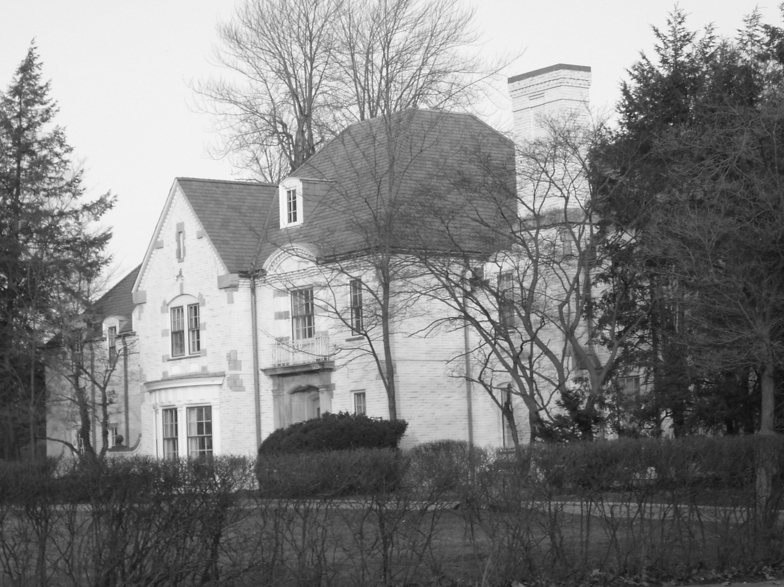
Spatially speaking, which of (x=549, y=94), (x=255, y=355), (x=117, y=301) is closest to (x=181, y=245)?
(x=255, y=355)

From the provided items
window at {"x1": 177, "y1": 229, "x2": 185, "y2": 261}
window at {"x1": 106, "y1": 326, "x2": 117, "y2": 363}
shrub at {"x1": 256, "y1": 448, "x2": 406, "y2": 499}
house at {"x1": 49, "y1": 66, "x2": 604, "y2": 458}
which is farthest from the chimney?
shrub at {"x1": 256, "y1": 448, "x2": 406, "y2": 499}

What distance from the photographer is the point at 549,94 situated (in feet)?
101

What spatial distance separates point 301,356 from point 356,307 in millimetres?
4034

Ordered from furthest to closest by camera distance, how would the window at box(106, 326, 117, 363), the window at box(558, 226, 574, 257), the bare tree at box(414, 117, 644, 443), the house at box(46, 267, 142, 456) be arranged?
the window at box(106, 326, 117, 363) → the house at box(46, 267, 142, 456) → the window at box(558, 226, 574, 257) → the bare tree at box(414, 117, 644, 443)

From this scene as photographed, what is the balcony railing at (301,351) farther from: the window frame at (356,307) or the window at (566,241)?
the window at (566,241)

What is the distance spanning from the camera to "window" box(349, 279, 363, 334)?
1222 inches

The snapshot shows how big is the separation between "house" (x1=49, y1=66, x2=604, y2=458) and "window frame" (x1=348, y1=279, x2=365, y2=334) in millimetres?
62

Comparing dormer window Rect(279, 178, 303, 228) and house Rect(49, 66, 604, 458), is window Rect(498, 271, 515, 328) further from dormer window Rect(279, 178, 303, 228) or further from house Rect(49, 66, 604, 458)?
dormer window Rect(279, 178, 303, 228)

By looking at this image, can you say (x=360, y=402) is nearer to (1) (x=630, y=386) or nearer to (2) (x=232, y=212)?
(1) (x=630, y=386)

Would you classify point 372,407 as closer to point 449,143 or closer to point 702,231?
point 449,143

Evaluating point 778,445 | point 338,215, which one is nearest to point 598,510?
point 778,445

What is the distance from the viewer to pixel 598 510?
12.7m

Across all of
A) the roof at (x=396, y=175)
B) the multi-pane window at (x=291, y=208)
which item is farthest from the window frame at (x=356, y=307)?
the multi-pane window at (x=291, y=208)

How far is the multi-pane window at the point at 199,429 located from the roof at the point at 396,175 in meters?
5.84
